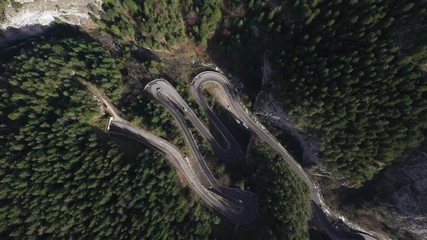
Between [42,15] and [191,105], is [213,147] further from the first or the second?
[42,15]

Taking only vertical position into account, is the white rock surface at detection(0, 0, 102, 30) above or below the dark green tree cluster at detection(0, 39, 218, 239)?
above

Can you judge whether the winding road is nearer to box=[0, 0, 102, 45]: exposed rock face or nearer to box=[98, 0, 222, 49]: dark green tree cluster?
box=[98, 0, 222, 49]: dark green tree cluster

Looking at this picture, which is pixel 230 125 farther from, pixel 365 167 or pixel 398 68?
pixel 398 68

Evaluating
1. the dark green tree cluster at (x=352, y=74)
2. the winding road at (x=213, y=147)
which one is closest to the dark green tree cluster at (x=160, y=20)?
the dark green tree cluster at (x=352, y=74)

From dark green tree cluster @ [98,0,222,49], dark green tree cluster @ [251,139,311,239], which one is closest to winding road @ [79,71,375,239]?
dark green tree cluster @ [251,139,311,239]

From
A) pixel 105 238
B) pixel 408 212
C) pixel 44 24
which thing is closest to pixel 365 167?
pixel 408 212

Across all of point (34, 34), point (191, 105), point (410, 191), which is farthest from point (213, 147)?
point (34, 34)

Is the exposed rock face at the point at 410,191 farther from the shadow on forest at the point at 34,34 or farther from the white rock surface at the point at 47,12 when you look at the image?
the shadow on forest at the point at 34,34
